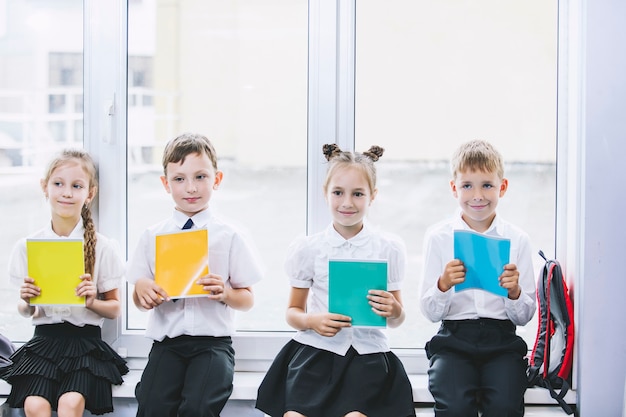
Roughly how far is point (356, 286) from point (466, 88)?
904 mm

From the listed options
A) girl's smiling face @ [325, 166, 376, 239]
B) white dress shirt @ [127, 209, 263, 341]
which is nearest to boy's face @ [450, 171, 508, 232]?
girl's smiling face @ [325, 166, 376, 239]

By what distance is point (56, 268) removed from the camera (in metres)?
2.06

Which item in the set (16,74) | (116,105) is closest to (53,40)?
(16,74)

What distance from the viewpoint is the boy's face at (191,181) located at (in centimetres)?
215

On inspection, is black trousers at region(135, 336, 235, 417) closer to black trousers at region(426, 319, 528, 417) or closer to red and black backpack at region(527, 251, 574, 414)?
black trousers at region(426, 319, 528, 417)

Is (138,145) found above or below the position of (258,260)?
above

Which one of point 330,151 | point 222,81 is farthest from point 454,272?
point 222,81

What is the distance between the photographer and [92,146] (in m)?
2.38

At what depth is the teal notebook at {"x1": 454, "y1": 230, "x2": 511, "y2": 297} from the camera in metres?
1.95

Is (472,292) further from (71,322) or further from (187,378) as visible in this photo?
(71,322)

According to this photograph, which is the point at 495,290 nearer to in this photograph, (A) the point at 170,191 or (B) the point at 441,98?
(B) the point at 441,98

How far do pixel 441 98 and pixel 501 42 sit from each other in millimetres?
287

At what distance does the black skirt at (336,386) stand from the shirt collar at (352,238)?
0.33 m

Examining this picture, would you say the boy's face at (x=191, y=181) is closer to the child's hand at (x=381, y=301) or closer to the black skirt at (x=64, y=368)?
the black skirt at (x=64, y=368)
